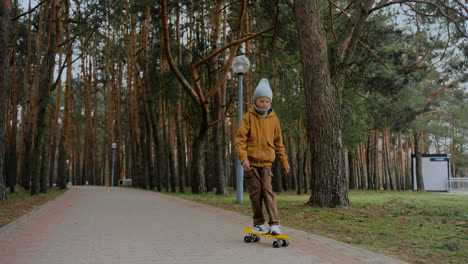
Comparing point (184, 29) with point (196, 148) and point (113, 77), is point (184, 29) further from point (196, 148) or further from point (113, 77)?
point (113, 77)

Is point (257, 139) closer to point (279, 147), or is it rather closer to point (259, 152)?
point (259, 152)

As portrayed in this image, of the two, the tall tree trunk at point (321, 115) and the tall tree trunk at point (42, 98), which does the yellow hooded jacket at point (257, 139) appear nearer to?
the tall tree trunk at point (321, 115)

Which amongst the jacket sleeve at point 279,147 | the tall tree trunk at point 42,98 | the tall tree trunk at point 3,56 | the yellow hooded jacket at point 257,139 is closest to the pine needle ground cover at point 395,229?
the jacket sleeve at point 279,147

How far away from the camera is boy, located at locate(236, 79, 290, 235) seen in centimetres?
525

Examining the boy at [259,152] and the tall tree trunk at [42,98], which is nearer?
the boy at [259,152]

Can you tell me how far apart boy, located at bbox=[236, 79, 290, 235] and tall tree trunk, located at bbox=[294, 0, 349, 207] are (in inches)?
184

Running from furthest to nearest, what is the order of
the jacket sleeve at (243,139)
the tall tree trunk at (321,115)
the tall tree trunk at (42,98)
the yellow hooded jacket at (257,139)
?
1. the tall tree trunk at (42,98)
2. the tall tree trunk at (321,115)
3. the yellow hooded jacket at (257,139)
4. the jacket sleeve at (243,139)

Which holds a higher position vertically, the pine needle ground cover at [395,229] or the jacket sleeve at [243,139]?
the jacket sleeve at [243,139]

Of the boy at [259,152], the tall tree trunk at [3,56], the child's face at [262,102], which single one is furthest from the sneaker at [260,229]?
the tall tree trunk at [3,56]

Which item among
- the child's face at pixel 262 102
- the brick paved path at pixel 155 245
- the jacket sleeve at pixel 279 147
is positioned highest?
the child's face at pixel 262 102

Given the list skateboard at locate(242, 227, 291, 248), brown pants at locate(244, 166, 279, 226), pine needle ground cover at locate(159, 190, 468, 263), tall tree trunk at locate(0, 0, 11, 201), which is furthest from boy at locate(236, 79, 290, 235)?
tall tree trunk at locate(0, 0, 11, 201)

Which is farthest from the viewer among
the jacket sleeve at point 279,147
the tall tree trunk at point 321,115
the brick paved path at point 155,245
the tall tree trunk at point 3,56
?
the tall tree trunk at point 3,56

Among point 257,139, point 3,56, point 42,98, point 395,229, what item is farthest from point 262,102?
point 42,98

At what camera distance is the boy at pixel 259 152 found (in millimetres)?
5250
